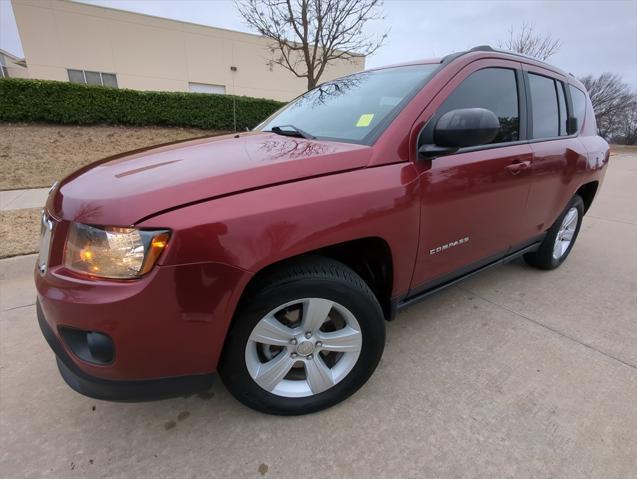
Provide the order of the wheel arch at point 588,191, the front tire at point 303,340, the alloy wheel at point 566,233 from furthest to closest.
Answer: the wheel arch at point 588,191, the alloy wheel at point 566,233, the front tire at point 303,340

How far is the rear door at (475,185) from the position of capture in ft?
6.21

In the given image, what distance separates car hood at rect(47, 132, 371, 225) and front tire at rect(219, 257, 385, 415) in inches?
16.3

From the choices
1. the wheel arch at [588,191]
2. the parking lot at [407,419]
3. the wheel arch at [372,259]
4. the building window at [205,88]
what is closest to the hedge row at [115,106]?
the building window at [205,88]

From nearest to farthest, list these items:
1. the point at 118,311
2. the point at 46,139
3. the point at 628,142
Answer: the point at 118,311, the point at 46,139, the point at 628,142

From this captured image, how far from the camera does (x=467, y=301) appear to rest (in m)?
2.85

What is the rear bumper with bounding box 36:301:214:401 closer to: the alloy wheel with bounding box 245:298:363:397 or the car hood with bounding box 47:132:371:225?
the alloy wheel with bounding box 245:298:363:397

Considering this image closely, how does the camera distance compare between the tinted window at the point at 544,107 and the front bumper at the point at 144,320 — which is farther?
the tinted window at the point at 544,107

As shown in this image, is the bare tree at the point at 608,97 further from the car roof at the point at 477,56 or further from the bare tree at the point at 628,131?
the car roof at the point at 477,56

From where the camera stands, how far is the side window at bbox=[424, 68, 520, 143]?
2.04 m

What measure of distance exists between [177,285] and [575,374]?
7.13 feet

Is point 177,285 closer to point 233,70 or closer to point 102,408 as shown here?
point 102,408

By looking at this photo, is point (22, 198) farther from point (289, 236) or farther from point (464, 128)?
point (464, 128)

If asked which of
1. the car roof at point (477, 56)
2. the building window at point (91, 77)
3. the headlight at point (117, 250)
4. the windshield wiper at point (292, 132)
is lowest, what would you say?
the headlight at point (117, 250)

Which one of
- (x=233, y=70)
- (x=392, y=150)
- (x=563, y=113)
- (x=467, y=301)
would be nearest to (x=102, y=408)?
(x=392, y=150)
